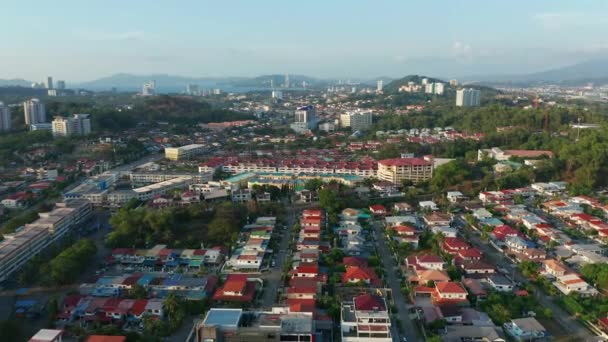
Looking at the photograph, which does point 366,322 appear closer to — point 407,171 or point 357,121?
point 407,171

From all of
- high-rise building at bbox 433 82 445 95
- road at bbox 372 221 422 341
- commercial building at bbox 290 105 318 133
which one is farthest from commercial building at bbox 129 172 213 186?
high-rise building at bbox 433 82 445 95

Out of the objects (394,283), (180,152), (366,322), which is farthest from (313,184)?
(180,152)

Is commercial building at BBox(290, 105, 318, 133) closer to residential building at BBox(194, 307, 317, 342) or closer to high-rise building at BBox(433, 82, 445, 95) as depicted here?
high-rise building at BBox(433, 82, 445, 95)

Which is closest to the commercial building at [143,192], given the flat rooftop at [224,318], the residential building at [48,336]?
the residential building at [48,336]

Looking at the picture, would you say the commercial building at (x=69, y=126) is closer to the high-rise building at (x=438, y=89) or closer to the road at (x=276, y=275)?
the road at (x=276, y=275)

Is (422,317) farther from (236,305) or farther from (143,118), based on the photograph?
(143,118)
